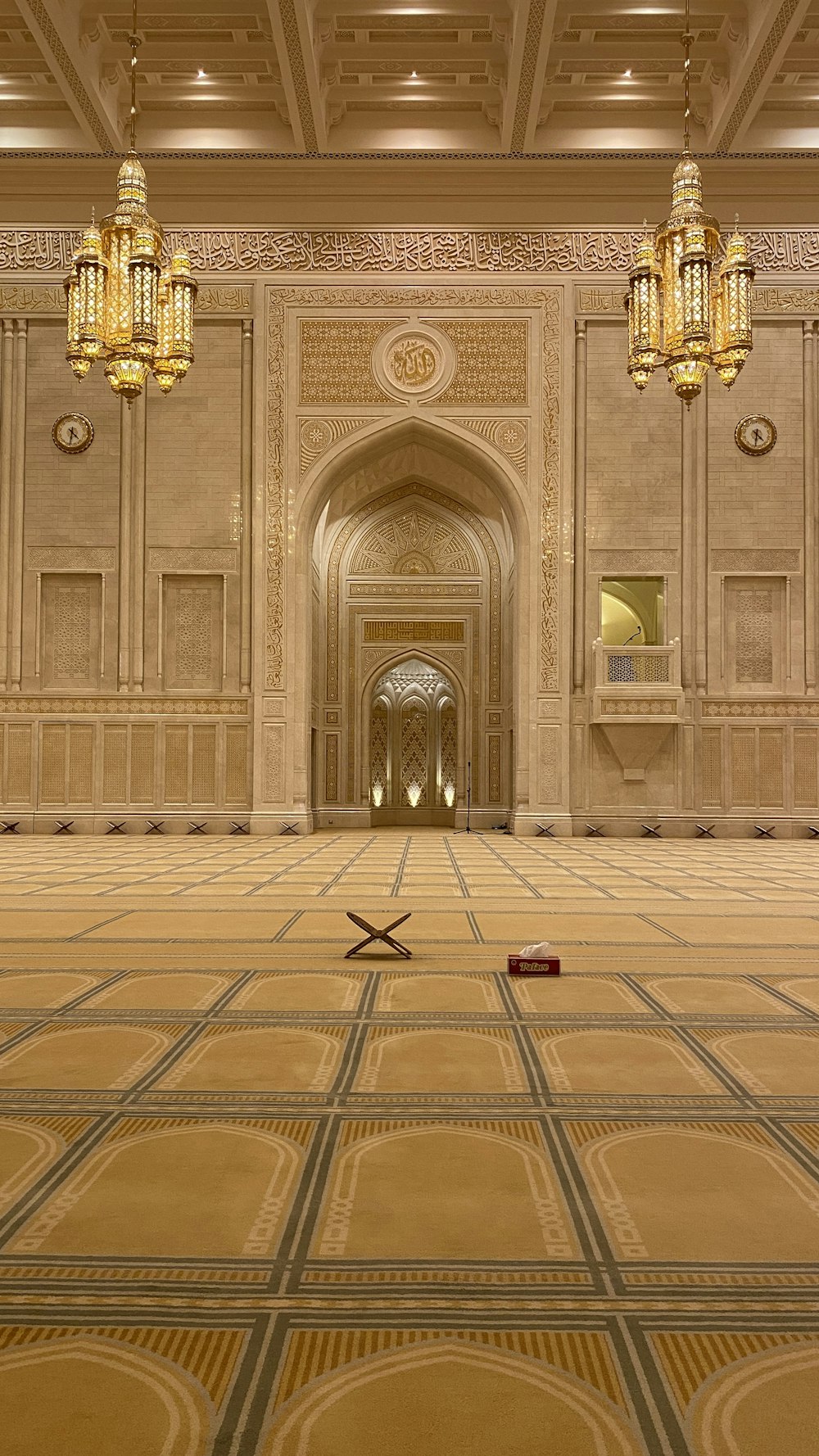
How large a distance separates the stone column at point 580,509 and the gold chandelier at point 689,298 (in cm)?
293

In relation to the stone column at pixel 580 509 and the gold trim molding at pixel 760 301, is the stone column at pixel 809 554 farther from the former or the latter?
the stone column at pixel 580 509

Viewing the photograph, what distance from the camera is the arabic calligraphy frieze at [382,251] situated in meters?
10.1

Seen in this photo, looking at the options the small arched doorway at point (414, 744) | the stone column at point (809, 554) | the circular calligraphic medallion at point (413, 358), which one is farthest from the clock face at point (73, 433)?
the stone column at point (809, 554)

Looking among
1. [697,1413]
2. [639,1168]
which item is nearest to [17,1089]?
[639,1168]

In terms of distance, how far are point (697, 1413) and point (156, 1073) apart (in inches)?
47.1

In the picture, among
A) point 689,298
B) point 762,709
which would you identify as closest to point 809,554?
point 762,709

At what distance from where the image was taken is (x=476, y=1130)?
5.08ft

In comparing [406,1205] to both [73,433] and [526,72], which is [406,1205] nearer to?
[526,72]

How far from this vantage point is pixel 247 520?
33.0 feet

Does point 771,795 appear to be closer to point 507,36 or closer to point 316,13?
point 507,36

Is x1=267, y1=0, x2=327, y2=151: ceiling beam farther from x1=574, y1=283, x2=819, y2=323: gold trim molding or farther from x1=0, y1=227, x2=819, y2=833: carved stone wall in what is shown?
x1=574, y1=283, x2=819, y2=323: gold trim molding

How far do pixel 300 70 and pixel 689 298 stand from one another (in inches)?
168

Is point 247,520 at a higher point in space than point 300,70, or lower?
lower

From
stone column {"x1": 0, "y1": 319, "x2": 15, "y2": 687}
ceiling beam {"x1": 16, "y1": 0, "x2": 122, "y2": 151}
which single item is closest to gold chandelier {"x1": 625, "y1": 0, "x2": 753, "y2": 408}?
ceiling beam {"x1": 16, "y1": 0, "x2": 122, "y2": 151}
